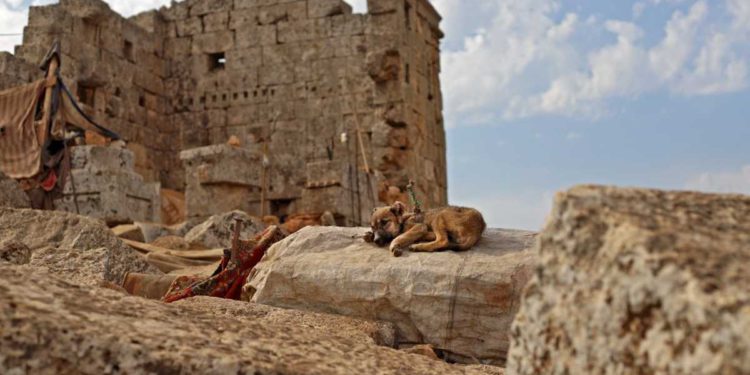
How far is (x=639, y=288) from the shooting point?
1248mm

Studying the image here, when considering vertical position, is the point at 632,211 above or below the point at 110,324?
above

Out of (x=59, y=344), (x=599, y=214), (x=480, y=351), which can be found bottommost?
(x=480, y=351)

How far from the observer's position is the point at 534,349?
4.78 ft

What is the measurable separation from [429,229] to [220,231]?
547 cm

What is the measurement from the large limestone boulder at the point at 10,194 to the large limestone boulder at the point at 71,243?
1.63m

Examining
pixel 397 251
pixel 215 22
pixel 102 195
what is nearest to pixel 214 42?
pixel 215 22

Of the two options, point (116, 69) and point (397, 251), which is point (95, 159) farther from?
point (397, 251)

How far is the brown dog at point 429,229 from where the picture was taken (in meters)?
4.49

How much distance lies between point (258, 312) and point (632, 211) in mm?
2731

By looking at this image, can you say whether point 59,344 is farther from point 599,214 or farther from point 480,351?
point 480,351

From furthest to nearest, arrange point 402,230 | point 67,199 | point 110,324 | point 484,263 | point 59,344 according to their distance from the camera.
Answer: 1. point 67,199
2. point 402,230
3. point 484,263
4. point 110,324
5. point 59,344

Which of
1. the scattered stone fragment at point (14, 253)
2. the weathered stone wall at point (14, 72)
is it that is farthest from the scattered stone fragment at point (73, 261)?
the weathered stone wall at point (14, 72)

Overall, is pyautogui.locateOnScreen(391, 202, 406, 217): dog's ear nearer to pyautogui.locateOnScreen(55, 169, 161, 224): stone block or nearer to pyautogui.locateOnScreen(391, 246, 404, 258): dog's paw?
pyautogui.locateOnScreen(391, 246, 404, 258): dog's paw

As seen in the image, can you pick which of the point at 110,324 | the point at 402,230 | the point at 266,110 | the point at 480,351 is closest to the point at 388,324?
the point at 480,351
